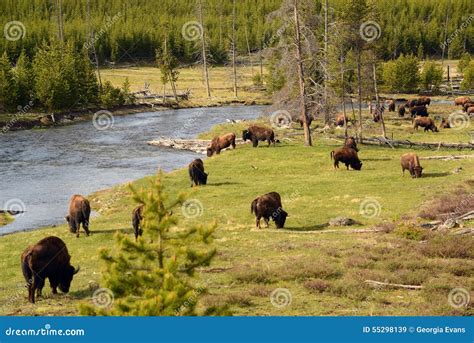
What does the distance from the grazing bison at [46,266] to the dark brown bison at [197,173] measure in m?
16.5

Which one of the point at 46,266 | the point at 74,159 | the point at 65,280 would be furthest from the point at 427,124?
the point at 46,266

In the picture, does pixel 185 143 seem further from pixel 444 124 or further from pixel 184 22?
pixel 184 22

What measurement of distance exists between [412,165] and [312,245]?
47.2ft

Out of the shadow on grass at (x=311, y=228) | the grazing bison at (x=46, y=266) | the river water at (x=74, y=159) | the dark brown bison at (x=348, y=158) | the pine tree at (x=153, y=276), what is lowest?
the river water at (x=74, y=159)

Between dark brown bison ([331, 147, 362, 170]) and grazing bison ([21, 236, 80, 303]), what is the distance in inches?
885

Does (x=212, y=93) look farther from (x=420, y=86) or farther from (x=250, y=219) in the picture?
(x=250, y=219)

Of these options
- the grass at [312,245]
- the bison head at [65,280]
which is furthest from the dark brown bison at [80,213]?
the bison head at [65,280]

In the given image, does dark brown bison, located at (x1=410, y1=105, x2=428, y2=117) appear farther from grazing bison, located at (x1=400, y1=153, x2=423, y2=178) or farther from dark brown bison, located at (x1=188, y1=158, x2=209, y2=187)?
Result: dark brown bison, located at (x1=188, y1=158, x2=209, y2=187)

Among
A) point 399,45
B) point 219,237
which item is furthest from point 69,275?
point 399,45

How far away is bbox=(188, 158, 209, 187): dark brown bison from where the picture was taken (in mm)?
33844

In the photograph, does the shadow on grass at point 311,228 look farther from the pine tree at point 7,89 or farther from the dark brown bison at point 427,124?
the pine tree at point 7,89

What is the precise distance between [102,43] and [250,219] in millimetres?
113669

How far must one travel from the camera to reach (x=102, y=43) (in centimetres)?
13138

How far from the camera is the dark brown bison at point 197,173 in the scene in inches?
1332
